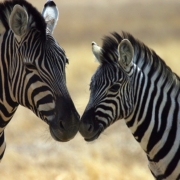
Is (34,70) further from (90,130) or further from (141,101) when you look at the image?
(141,101)

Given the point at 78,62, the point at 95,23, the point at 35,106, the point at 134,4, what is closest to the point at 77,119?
the point at 35,106

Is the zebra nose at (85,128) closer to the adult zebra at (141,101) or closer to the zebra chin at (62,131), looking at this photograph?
the adult zebra at (141,101)

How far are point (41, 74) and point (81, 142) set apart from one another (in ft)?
24.6

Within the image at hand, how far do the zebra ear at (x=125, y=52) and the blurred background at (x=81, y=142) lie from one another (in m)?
1.29

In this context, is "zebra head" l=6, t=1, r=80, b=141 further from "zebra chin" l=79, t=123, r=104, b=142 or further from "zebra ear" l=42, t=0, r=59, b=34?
"zebra chin" l=79, t=123, r=104, b=142

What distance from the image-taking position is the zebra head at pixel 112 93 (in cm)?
766

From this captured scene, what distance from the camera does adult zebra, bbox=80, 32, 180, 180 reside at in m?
7.71

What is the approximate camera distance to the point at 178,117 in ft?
25.9

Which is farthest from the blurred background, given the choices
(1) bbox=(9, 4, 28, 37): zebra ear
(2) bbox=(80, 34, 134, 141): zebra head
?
(1) bbox=(9, 4, 28, 37): zebra ear

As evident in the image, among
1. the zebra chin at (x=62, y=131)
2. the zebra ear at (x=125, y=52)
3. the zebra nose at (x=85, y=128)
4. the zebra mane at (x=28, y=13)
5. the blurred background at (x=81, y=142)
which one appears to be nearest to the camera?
the zebra chin at (x=62, y=131)

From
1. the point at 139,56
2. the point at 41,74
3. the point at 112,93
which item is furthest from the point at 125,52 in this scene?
the point at 41,74

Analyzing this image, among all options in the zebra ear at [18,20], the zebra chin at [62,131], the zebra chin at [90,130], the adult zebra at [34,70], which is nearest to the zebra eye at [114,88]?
the zebra chin at [90,130]

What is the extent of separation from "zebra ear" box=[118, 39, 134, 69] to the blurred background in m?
1.29

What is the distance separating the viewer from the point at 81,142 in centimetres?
1417
